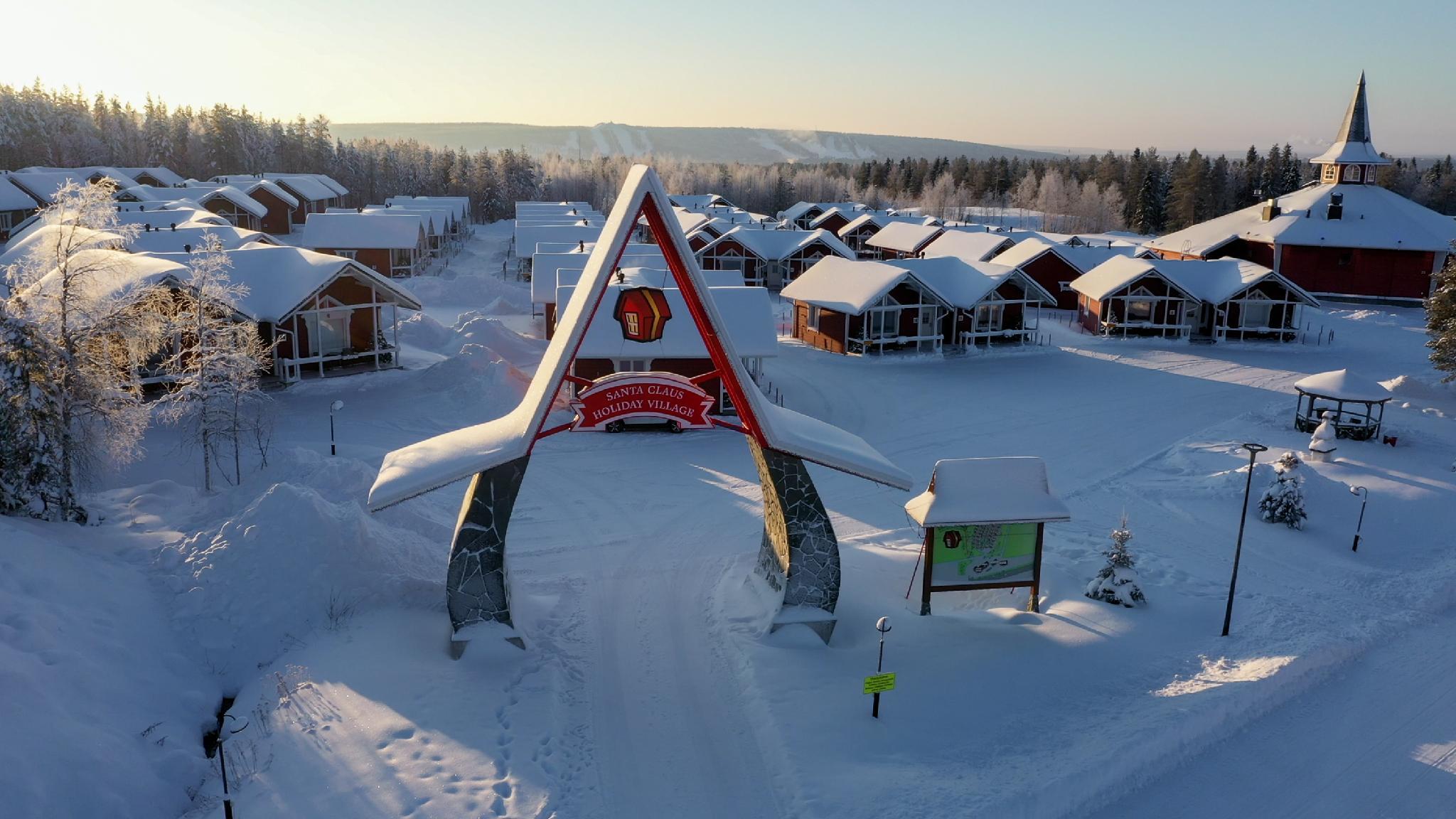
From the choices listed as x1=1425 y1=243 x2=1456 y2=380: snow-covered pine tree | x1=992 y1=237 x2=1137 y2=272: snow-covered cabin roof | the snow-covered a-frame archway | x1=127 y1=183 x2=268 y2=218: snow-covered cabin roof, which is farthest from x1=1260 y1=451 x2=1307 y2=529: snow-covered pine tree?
x1=127 y1=183 x2=268 y2=218: snow-covered cabin roof

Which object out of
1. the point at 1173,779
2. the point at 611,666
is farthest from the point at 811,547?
the point at 1173,779

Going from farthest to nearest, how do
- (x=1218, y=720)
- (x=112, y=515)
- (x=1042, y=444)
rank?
(x=1042, y=444)
(x=112, y=515)
(x=1218, y=720)

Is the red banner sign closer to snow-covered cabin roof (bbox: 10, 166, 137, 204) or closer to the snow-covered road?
the snow-covered road

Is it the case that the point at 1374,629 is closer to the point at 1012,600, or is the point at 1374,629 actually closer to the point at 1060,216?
the point at 1012,600

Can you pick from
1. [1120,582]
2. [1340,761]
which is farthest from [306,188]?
[1340,761]

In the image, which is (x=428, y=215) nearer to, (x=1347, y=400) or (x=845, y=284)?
(x=845, y=284)
